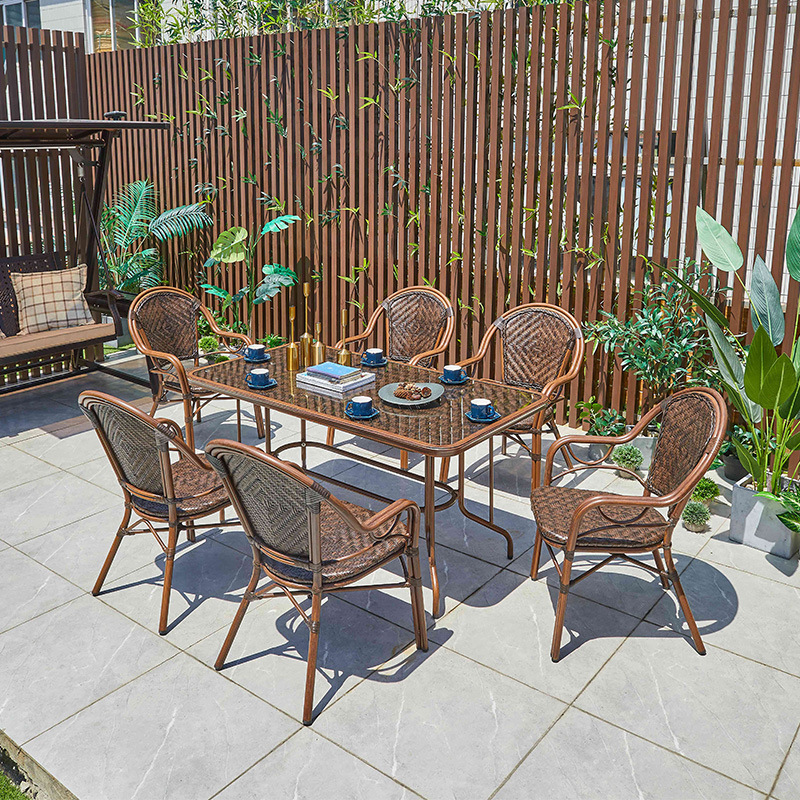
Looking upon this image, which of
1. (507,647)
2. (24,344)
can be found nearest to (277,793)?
(507,647)

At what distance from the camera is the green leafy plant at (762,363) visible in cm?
376

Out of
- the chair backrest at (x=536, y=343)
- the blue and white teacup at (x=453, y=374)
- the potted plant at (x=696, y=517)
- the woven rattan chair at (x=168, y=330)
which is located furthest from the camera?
the woven rattan chair at (x=168, y=330)

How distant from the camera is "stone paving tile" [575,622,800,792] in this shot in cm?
277

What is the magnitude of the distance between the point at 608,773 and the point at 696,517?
1940mm

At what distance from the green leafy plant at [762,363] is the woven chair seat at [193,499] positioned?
2.29 metres

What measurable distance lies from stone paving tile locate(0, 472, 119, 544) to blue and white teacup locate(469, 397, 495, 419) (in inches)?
85.7

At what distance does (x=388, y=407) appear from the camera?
3850 millimetres

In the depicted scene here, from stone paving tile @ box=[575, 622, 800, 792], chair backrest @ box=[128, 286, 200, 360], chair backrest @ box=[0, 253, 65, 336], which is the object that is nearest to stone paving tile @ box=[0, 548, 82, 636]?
chair backrest @ box=[128, 286, 200, 360]

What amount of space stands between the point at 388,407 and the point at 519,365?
144 centimetres

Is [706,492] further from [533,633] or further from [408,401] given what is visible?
[408,401]

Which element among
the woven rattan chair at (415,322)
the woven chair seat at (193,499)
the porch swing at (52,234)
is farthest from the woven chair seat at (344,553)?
the porch swing at (52,234)

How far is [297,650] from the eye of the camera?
3.31 meters

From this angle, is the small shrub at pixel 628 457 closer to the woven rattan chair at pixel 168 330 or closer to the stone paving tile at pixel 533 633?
the stone paving tile at pixel 533 633

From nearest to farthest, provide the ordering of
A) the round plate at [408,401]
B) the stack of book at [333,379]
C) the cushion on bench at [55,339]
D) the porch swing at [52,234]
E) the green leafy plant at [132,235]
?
the round plate at [408,401] → the stack of book at [333,379] → the cushion on bench at [55,339] → the porch swing at [52,234] → the green leafy plant at [132,235]
